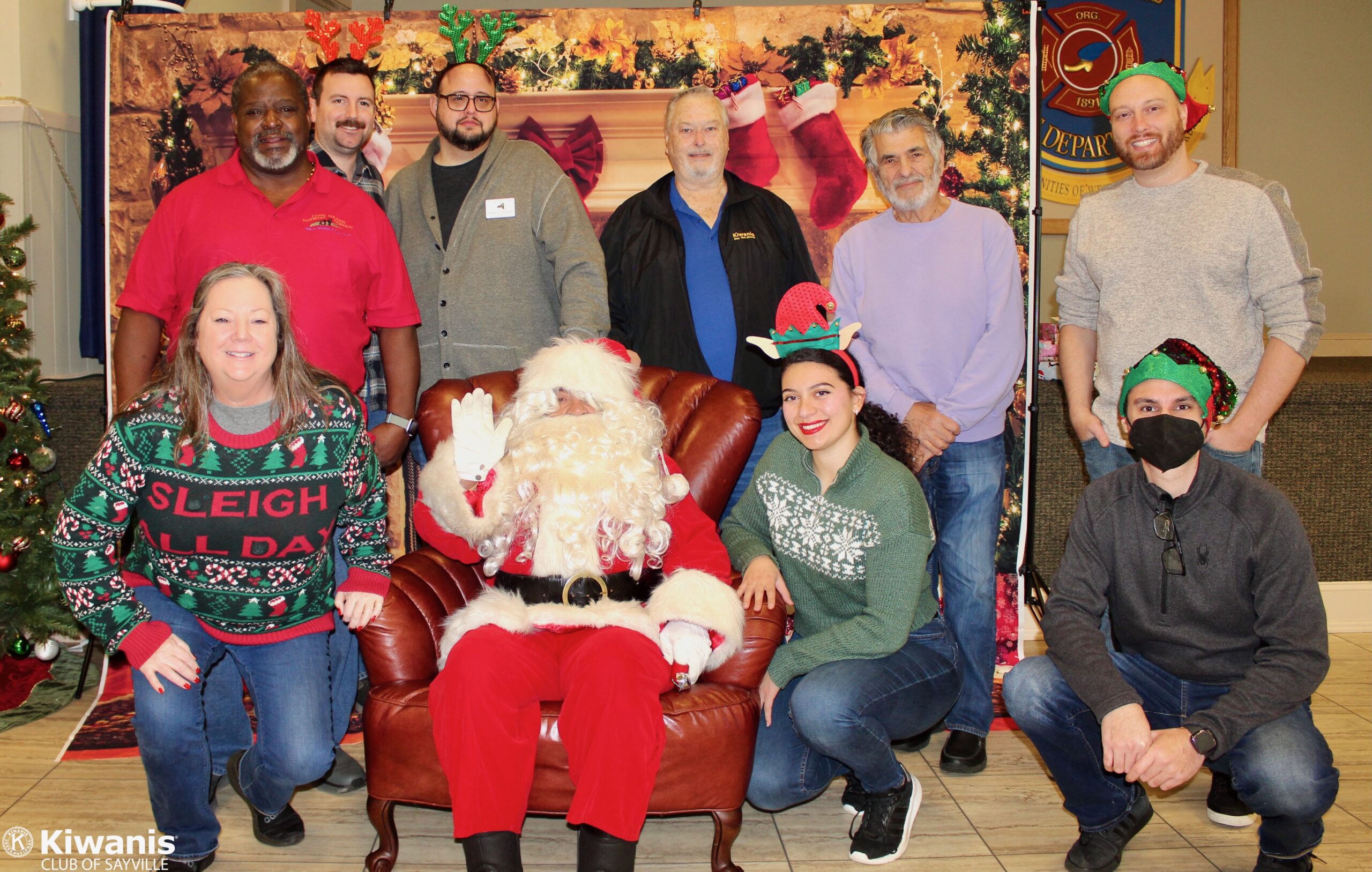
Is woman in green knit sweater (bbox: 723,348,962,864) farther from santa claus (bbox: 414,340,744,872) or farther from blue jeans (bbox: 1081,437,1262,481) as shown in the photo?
blue jeans (bbox: 1081,437,1262,481)

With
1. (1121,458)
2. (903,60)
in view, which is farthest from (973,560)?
(903,60)

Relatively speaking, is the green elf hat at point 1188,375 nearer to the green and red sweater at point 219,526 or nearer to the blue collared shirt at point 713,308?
the blue collared shirt at point 713,308

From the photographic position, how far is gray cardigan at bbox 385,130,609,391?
126 inches

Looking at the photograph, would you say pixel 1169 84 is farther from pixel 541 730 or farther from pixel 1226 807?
pixel 541 730

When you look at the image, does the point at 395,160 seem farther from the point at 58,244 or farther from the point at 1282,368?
the point at 1282,368

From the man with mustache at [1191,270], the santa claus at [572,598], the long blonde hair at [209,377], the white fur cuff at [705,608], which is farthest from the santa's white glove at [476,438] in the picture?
the man with mustache at [1191,270]

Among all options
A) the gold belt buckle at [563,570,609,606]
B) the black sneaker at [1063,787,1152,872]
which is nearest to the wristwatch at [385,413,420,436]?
the gold belt buckle at [563,570,609,606]

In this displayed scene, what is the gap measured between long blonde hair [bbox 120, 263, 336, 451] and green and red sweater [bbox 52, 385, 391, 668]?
21mm

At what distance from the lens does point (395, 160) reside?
3799 mm

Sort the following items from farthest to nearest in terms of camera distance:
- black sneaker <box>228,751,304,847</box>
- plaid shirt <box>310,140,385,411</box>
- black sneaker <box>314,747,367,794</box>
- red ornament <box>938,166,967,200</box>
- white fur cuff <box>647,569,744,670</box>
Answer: red ornament <box>938,166,967,200</box>, plaid shirt <box>310,140,385,411</box>, black sneaker <box>314,747,367,794</box>, black sneaker <box>228,751,304,847</box>, white fur cuff <box>647,569,744,670</box>

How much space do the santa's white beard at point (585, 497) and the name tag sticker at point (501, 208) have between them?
99 centimetres

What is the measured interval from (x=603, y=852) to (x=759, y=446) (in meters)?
1.54

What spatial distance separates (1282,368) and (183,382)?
8.53 ft

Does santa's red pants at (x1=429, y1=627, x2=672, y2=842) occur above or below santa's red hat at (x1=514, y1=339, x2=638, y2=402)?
below
